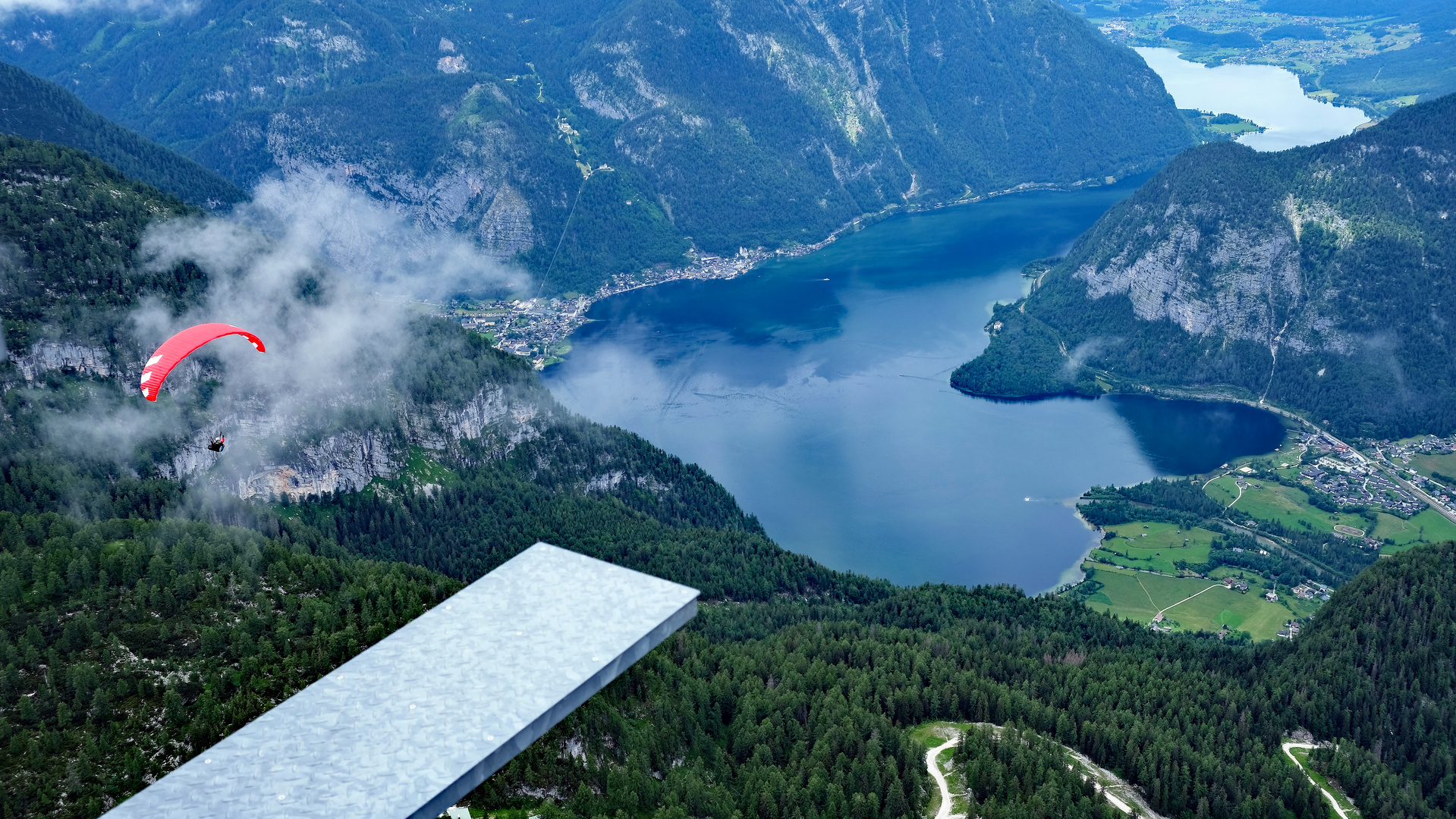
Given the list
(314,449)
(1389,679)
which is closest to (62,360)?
(314,449)

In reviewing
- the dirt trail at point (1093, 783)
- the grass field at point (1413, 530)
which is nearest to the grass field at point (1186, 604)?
the grass field at point (1413, 530)

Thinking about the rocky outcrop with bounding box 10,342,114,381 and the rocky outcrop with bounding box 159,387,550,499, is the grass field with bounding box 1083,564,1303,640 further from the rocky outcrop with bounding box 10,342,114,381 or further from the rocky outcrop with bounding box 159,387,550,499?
the rocky outcrop with bounding box 10,342,114,381

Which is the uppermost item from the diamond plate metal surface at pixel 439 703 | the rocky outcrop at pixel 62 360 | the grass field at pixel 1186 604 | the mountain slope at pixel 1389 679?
the rocky outcrop at pixel 62 360

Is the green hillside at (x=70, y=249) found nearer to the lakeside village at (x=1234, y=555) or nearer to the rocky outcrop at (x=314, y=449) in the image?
the rocky outcrop at (x=314, y=449)

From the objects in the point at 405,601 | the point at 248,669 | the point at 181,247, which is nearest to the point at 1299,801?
A: the point at 405,601

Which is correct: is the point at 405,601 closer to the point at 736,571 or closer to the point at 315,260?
the point at 736,571

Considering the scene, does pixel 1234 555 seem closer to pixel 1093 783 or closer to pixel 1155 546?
pixel 1155 546
